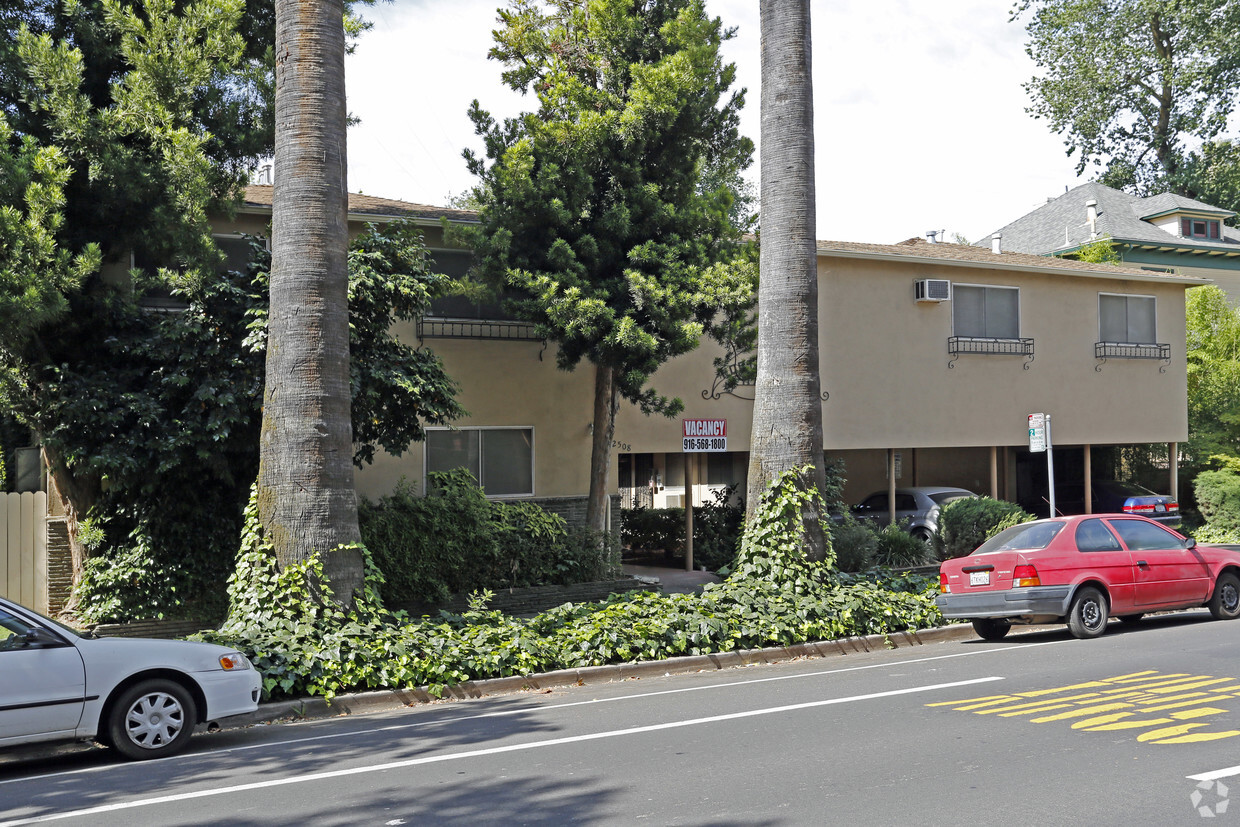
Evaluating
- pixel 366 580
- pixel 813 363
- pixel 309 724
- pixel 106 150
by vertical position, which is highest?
pixel 106 150

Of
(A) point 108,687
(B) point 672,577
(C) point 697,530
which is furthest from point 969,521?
(A) point 108,687

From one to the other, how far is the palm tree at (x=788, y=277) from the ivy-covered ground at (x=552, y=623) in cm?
40

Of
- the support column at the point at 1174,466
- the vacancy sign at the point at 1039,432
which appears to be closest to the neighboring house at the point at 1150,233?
the support column at the point at 1174,466

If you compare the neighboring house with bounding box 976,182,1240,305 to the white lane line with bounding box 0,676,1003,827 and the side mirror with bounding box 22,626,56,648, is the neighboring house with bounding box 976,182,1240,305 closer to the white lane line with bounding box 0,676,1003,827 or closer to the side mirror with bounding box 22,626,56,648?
the white lane line with bounding box 0,676,1003,827

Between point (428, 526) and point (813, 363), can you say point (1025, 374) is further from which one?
point (428, 526)

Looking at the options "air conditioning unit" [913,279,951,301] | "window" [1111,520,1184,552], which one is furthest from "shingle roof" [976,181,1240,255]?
"window" [1111,520,1184,552]

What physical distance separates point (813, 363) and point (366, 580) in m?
6.15

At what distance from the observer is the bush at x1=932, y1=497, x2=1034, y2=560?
2041 cm

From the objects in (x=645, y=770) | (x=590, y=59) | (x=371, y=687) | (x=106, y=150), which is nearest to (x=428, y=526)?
(x=371, y=687)

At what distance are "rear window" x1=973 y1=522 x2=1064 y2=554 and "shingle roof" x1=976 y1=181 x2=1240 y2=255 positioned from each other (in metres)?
26.7

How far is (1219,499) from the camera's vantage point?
83.3ft

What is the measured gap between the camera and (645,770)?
23.5 ft

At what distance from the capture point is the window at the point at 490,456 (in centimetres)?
1722

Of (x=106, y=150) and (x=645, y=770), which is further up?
(x=106, y=150)
